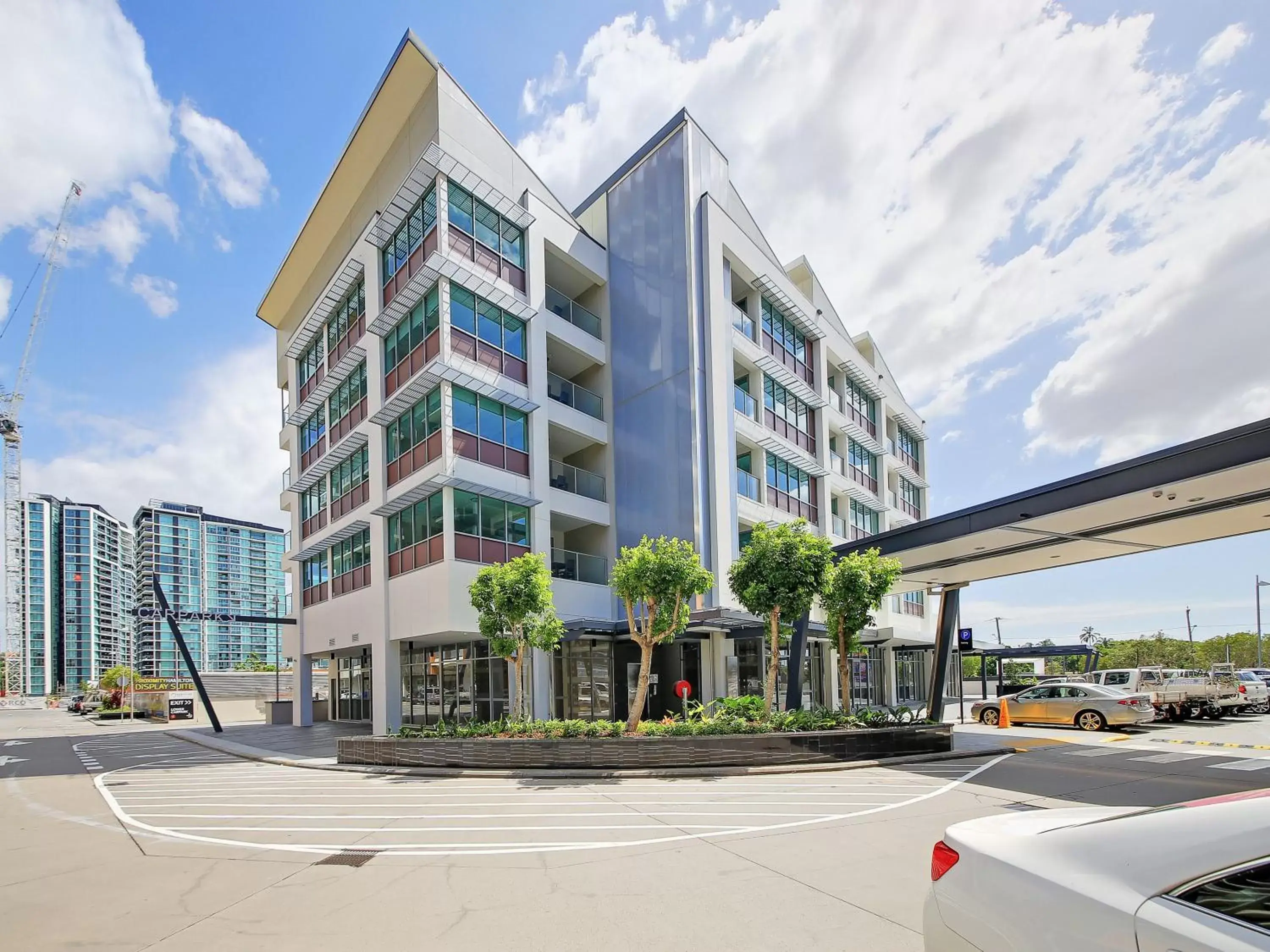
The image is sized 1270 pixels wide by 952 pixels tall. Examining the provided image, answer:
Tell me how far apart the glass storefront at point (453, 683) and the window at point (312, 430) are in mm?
10513

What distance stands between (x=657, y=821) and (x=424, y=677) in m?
A: 19.6

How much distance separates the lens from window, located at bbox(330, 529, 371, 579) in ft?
89.0

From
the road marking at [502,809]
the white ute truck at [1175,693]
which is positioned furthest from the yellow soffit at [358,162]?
the white ute truck at [1175,693]

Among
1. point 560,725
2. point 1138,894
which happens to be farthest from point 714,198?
point 1138,894

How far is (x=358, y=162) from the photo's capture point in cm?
2694

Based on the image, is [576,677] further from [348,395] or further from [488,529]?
[348,395]

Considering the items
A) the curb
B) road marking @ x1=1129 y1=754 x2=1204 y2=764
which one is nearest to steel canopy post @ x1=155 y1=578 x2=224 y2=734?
the curb

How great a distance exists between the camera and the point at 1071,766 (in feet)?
46.5

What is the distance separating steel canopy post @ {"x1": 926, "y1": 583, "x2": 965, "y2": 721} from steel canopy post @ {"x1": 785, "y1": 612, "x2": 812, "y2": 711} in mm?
3662

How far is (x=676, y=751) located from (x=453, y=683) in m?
13.1

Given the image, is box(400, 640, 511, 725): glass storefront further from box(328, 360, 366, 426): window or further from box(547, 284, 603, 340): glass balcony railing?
box(547, 284, 603, 340): glass balcony railing

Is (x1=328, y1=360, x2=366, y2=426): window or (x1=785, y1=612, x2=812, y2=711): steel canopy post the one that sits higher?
(x1=328, y1=360, x2=366, y2=426): window

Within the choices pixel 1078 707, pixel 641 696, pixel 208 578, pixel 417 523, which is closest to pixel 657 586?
pixel 641 696

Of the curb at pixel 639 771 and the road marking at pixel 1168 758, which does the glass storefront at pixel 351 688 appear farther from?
the road marking at pixel 1168 758
